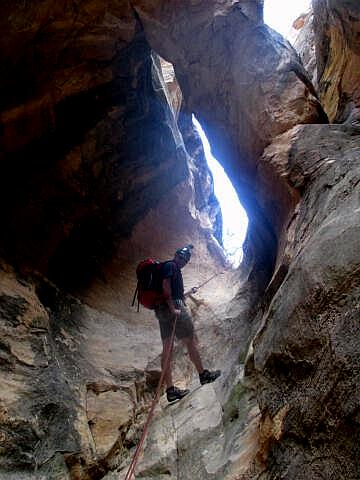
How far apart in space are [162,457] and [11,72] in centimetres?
683

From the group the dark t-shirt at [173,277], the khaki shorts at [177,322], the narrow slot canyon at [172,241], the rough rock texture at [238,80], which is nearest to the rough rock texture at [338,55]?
the narrow slot canyon at [172,241]

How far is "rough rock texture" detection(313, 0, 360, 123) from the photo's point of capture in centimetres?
755

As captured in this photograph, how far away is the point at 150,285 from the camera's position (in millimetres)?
6438

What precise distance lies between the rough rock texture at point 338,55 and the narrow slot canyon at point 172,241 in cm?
6

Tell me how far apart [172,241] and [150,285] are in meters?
5.80

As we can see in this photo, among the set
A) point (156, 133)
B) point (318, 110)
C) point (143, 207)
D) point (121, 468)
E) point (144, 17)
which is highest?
point (144, 17)

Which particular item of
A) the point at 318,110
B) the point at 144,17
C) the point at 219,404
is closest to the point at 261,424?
the point at 219,404

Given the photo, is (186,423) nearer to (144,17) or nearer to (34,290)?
(34,290)

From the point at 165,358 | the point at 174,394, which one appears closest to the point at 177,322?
the point at 165,358

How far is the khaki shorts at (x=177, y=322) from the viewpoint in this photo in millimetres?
6219

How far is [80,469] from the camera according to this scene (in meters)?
4.57

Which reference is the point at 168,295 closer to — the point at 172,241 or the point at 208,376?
the point at 208,376

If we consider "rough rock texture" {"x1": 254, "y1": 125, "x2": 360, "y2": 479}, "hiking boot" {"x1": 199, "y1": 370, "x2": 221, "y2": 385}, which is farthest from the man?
"rough rock texture" {"x1": 254, "y1": 125, "x2": 360, "y2": 479}

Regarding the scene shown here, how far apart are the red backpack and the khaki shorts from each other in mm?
130
